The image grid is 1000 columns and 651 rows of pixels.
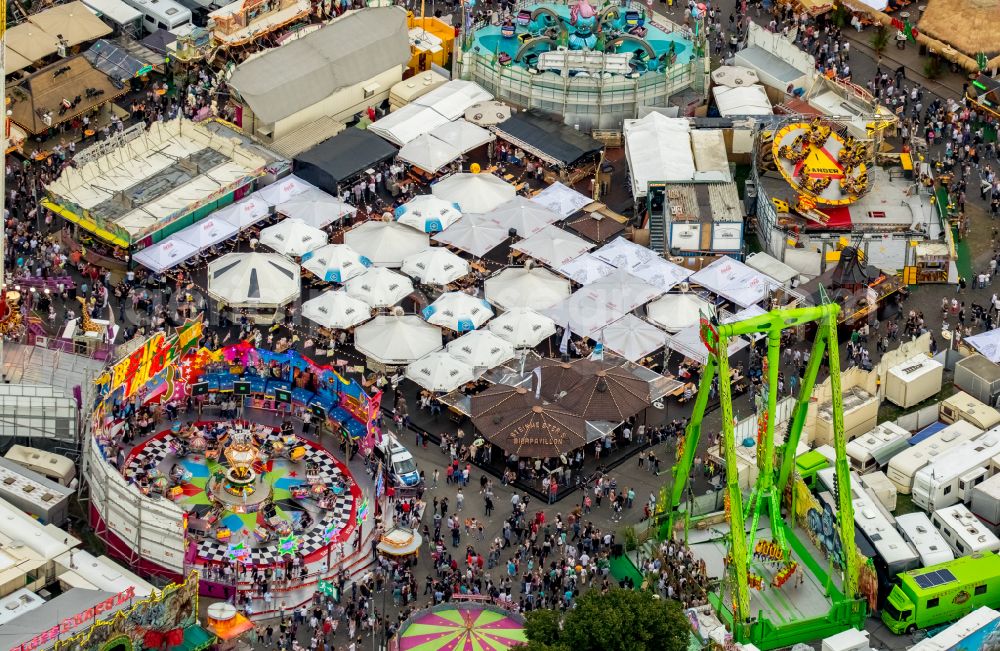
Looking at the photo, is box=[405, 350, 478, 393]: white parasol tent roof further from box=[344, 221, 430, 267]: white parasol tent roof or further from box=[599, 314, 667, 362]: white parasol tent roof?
box=[344, 221, 430, 267]: white parasol tent roof

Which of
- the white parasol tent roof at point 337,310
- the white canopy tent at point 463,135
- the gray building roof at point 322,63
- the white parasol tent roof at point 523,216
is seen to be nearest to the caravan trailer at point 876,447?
the white parasol tent roof at point 523,216

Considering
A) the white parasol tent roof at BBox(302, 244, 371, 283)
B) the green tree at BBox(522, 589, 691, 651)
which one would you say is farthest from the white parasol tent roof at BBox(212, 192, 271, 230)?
the green tree at BBox(522, 589, 691, 651)

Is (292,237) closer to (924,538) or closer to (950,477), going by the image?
(950,477)

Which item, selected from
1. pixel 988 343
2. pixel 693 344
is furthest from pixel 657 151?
pixel 988 343

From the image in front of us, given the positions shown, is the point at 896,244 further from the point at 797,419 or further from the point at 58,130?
the point at 58,130

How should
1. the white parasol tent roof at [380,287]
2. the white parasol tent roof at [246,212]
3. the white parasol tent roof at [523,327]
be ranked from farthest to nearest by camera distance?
the white parasol tent roof at [246,212]
the white parasol tent roof at [380,287]
the white parasol tent roof at [523,327]

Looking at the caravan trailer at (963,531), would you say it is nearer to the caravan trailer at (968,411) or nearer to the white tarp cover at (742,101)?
the caravan trailer at (968,411)
